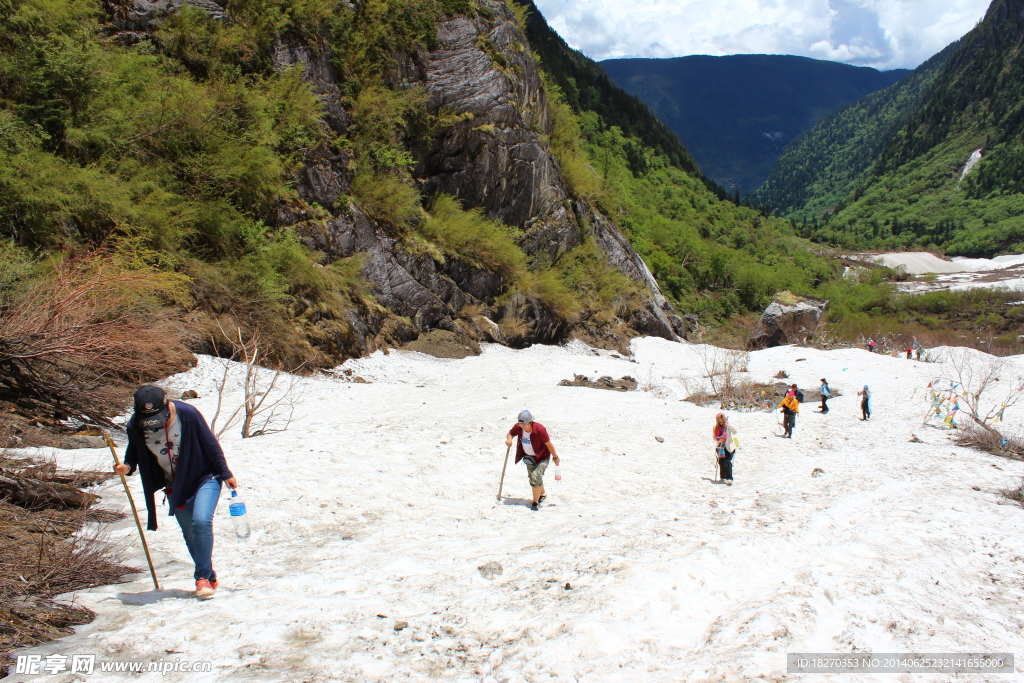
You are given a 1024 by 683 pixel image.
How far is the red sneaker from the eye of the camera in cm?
371

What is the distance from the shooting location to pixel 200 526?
3.68 metres

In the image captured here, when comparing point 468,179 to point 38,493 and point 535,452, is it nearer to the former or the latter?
point 535,452

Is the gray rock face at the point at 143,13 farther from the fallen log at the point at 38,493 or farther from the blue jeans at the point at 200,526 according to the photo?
the blue jeans at the point at 200,526

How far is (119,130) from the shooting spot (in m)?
12.2

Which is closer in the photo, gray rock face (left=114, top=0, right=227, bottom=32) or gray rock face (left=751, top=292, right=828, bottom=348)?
gray rock face (left=114, top=0, right=227, bottom=32)

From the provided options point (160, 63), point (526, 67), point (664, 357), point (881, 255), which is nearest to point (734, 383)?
point (664, 357)

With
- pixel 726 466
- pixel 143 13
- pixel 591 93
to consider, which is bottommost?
pixel 726 466

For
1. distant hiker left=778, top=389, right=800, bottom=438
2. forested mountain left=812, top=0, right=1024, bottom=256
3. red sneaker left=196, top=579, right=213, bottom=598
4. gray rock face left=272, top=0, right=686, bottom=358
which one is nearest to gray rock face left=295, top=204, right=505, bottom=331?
gray rock face left=272, top=0, right=686, bottom=358

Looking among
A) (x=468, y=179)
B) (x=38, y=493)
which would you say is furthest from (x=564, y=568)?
(x=468, y=179)

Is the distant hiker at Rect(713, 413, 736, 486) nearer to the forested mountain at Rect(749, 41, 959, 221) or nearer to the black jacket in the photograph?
the black jacket

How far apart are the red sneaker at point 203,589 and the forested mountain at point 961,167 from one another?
116 meters

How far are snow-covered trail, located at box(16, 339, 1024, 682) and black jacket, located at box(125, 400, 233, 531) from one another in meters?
0.68

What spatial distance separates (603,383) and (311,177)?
1168cm

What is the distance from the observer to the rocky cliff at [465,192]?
17.8 m
